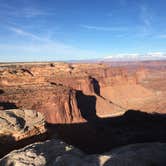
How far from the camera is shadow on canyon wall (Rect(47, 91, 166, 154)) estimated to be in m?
29.2

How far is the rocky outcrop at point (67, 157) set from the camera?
13.4 m

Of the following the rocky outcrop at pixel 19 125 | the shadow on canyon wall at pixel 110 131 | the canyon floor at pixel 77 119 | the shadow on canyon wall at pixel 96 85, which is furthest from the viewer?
the shadow on canyon wall at pixel 96 85

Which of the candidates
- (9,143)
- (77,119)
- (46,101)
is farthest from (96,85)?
(9,143)

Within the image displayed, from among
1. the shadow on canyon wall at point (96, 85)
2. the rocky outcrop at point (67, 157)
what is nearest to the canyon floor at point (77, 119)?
the rocky outcrop at point (67, 157)

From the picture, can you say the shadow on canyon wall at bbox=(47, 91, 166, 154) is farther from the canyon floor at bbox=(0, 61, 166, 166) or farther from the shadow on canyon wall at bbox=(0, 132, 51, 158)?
the shadow on canyon wall at bbox=(0, 132, 51, 158)

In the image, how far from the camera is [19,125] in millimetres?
18844

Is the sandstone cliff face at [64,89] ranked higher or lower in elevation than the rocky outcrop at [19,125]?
lower

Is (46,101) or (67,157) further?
(46,101)

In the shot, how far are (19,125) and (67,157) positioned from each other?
5794 mm

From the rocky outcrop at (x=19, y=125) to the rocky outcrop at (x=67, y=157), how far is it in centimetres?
353

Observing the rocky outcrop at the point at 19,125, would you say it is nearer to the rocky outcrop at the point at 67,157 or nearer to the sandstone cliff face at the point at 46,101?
the rocky outcrop at the point at 67,157

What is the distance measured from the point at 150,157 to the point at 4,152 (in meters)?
8.86

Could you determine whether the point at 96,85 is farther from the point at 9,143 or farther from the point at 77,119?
the point at 9,143

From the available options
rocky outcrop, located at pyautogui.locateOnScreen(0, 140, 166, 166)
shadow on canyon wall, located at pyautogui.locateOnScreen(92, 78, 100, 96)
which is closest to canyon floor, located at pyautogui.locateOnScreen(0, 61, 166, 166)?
→ rocky outcrop, located at pyautogui.locateOnScreen(0, 140, 166, 166)
